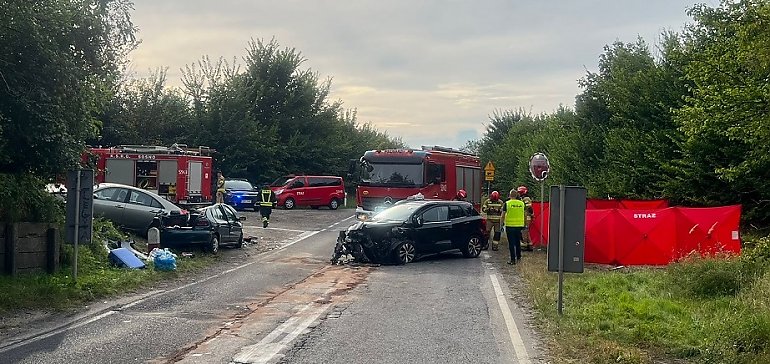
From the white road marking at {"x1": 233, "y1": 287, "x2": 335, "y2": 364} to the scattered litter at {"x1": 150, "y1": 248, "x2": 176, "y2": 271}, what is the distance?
6035 millimetres

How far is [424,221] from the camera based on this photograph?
20391 millimetres

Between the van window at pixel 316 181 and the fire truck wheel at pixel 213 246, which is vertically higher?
the van window at pixel 316 181

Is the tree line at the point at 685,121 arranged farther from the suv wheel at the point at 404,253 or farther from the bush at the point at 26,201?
the bush at the point at 26,201

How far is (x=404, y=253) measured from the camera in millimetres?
19656

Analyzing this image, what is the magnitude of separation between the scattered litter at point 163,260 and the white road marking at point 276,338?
6.04 metres

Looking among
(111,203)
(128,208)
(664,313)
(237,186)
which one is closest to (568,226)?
(664,313)

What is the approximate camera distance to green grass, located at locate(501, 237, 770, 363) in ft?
29.0

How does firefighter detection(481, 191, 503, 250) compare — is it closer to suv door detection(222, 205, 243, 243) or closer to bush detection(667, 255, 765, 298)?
suv door detection(222, 205, 243, 243)

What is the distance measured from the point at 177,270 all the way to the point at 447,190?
12201mm

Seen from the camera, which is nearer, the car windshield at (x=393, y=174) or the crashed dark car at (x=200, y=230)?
the crashed dark car at (x=200, y=230)

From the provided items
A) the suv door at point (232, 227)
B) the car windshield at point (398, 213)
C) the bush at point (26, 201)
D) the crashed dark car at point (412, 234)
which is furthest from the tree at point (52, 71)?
the car windshield at point (398, 213)

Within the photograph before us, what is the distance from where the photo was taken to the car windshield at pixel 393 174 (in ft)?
86.9

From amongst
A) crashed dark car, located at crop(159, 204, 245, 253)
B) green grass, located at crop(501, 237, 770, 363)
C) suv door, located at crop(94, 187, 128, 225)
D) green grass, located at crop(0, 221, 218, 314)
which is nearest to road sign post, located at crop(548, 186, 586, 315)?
green grass, located at crop(501, 237, 770, 363)

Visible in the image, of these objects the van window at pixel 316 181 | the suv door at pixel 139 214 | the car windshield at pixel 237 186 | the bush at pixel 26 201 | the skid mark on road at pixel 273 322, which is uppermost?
the van window at pixel 316 181
